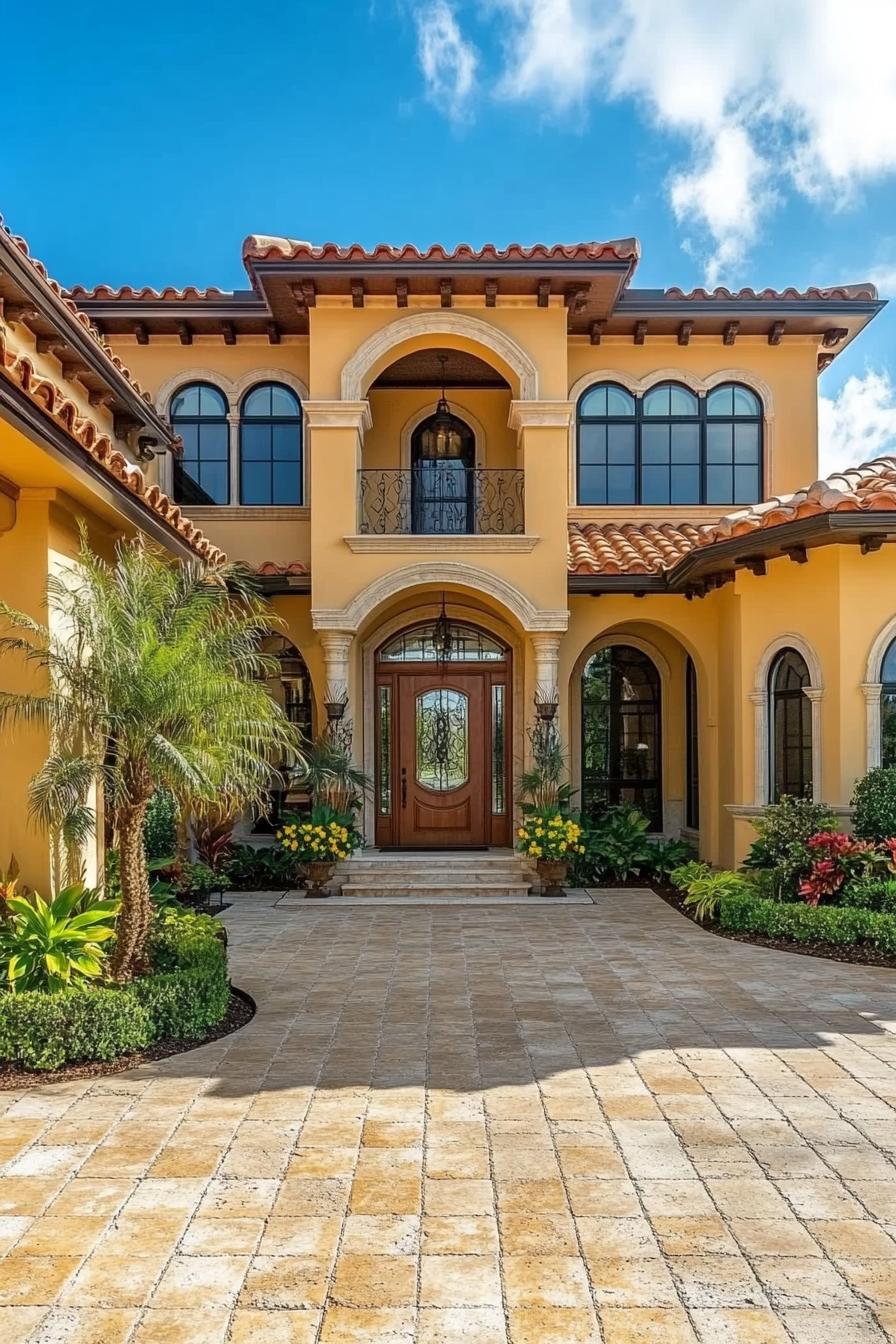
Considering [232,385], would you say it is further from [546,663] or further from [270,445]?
[546,663]

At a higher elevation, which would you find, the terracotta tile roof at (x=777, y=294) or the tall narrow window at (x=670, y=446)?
the terracotta tile roof at (x=777, y=294)

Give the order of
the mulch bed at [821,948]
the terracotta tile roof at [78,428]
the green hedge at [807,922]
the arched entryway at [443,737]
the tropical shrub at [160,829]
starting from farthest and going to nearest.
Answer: the arched entryway at [443,737]
the tropical shrub at [160,829]
the green hedge at [807,922]
the mulch bed at [821,948]
the terracotta tile roof at [78,428]

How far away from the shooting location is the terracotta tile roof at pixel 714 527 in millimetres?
10789

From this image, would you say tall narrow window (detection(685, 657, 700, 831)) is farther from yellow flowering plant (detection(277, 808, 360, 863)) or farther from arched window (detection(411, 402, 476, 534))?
yellow flowering plant (detection(277, 808, 360, 863))

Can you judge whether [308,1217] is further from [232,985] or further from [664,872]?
[664,872]

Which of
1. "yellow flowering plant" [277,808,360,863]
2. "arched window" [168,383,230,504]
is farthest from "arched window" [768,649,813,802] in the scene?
"arched window" [168,383,230,504]

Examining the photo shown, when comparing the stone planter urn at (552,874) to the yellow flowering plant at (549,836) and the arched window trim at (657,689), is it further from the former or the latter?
the arched window trim at (657,689)

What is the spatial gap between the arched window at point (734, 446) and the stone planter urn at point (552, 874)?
20.8 ft

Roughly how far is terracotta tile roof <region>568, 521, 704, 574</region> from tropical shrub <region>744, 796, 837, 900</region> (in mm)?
3719

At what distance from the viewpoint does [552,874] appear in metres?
13.3

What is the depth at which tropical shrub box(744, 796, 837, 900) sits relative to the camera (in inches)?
429

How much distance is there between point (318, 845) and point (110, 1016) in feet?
21.6

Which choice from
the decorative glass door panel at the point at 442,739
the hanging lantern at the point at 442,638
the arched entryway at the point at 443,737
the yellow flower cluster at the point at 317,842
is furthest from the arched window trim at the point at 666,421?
the yellow flower cluster at the point at 317,842

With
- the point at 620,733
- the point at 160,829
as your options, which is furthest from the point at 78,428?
the point at 620,733
